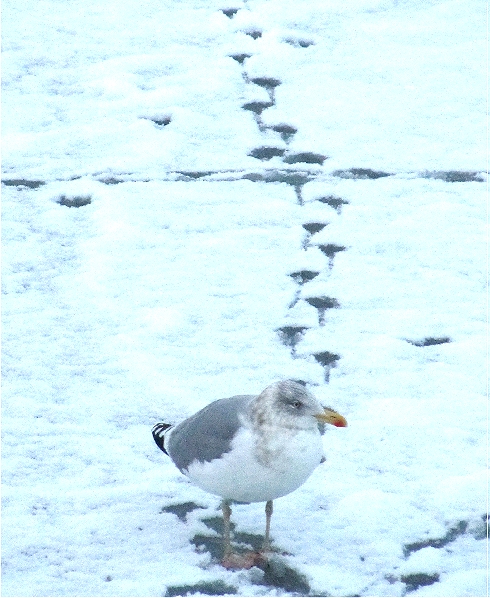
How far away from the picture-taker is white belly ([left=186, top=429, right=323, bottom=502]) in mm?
3229

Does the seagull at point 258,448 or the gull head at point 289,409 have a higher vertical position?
the gull head at point 289,409

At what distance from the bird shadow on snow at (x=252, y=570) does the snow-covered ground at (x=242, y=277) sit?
0.04ft

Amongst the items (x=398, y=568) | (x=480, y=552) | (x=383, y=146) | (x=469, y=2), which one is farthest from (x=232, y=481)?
(x=469, y=2)

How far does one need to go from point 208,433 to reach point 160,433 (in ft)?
1.12

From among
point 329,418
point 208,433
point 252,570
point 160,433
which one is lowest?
point 252,570

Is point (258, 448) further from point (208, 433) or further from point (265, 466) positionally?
point (208, 433)

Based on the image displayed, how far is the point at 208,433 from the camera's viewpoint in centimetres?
343

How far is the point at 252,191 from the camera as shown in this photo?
5574 mm

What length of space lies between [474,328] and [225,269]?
1161 millimetres

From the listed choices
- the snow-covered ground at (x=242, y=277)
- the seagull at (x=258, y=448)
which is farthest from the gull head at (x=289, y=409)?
the snow-covered ground at (x=242, y=277)

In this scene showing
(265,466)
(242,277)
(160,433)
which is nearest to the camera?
(265,466)

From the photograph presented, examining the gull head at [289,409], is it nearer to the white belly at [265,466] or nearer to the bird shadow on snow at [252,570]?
the white belly at [265,466]

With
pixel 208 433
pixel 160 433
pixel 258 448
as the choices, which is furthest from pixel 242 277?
pixel 258 448

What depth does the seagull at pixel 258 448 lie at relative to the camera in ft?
10.6
